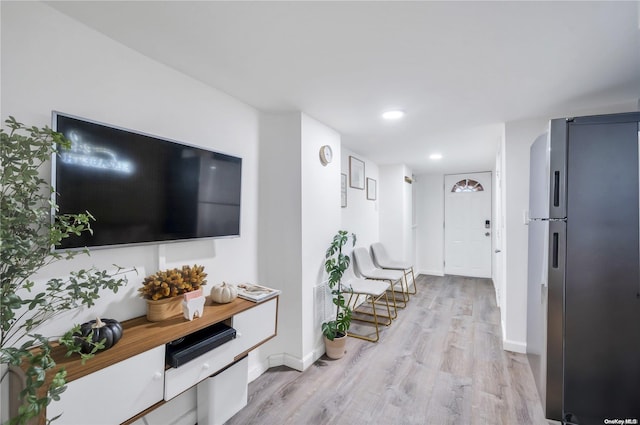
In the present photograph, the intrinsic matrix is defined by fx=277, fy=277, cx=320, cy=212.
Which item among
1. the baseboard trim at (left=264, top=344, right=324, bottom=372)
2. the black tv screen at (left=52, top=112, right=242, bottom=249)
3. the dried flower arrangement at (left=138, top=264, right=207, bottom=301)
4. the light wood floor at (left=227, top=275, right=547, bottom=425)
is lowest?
the light wood floor at (left=227, top=275, right=547, bottom=425)

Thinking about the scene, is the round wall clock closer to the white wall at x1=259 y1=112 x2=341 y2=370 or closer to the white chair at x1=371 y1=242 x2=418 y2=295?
the white wall at x1=259 y1=112 x2=341 y2=370

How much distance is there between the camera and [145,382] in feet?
3.95

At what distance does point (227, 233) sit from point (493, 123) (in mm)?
2633

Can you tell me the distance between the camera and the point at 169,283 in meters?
1.49

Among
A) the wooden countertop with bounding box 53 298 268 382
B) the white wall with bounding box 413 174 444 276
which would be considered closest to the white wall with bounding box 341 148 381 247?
the white wall with bounding box 413 174 444 276

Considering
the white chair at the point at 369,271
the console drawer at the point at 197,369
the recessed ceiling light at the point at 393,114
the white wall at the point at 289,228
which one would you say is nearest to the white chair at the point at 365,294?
the white chair at the point at 369,271

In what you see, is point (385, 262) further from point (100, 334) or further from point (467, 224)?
point (100, 334)

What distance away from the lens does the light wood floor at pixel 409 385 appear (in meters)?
1.86

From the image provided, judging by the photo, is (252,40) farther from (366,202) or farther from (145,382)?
(366,202)

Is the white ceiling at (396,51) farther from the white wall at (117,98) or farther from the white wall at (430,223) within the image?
the white wall at (430,223)

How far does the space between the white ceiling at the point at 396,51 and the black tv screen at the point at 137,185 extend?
20.6 inches

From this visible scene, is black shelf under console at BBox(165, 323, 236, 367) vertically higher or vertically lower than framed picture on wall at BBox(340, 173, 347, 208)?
lower

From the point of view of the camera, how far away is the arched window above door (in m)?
5.69

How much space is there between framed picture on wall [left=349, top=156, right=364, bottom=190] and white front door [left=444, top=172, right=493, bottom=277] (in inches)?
110
